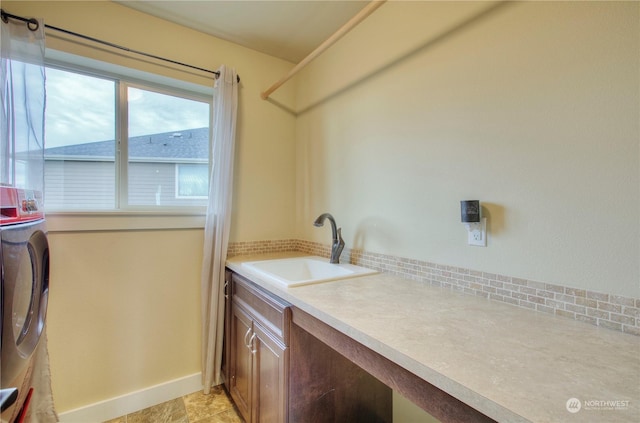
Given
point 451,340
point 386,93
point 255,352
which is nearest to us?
point 451,340

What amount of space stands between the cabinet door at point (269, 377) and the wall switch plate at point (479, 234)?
0.89 metres

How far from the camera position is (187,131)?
1.98 meters

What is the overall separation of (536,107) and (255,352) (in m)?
1.57

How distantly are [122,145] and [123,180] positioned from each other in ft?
0.73

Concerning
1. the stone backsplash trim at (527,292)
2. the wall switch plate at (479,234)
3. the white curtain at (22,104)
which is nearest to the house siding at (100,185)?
the white curtain at (22,104)

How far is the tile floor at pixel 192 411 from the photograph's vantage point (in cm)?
161

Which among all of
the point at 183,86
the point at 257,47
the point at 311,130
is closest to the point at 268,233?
the point at 311,130

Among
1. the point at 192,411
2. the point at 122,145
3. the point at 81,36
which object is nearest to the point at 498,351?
the point at 192,411

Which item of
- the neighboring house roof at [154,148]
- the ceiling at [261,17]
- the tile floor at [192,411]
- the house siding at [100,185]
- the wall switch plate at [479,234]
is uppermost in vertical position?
the ceiling at [261,17]

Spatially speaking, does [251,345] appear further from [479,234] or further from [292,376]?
[479,234]

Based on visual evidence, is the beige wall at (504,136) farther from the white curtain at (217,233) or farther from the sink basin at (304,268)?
the white curtain at (217,233)

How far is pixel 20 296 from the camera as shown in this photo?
2.70 ft

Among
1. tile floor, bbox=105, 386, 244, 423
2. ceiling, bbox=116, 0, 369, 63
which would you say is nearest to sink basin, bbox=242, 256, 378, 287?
tile floor, bbox=105, 386, 244, 423

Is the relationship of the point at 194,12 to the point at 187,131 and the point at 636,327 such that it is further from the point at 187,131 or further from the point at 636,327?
the point at 636,327
